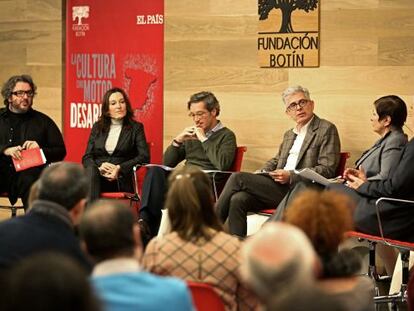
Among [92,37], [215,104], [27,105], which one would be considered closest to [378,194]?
[215,104]

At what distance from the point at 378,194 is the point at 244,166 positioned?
89.4 inches

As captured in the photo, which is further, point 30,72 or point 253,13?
point 30,72

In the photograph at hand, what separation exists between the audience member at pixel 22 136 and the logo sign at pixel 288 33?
Answer: 1.90 m

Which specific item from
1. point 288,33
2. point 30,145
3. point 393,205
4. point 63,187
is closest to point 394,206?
point 393,205

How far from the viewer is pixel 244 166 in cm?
802

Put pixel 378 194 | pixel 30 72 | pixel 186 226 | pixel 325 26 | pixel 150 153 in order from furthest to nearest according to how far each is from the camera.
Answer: pixel 30 72 → pixel 150 153 → pixel 325 26 → pixel 378 194 → pixel 186 226

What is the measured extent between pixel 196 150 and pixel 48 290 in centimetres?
604

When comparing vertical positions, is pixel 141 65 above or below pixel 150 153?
above

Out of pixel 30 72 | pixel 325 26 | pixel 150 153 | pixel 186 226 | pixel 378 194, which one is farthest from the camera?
pixel 30 72

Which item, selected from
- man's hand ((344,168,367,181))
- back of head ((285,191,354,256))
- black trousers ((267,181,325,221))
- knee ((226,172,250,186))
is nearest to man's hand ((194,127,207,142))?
knee ((226,172,250,186))

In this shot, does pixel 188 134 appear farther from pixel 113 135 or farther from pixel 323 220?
pixel 323 220

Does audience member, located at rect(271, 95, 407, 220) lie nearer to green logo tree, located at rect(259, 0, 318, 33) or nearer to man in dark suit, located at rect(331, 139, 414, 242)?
man in dark suit, located at rect(331, 139, 414, 242)

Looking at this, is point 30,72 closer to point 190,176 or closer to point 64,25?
point 64,25

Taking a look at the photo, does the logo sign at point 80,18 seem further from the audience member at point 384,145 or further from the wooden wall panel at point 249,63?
the audience member at point 384,145
